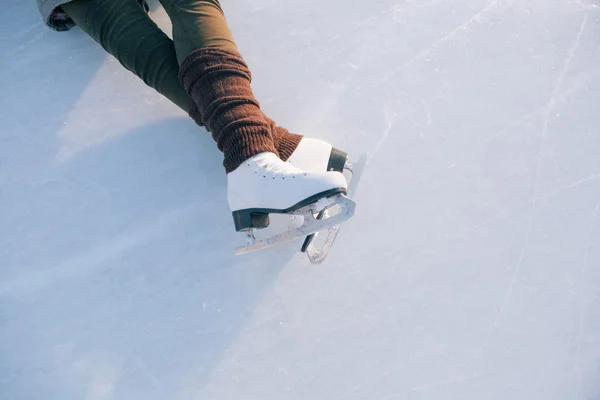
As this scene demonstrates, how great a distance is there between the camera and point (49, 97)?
1432 millimetres

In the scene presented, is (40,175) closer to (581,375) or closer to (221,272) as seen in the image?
(221,272)

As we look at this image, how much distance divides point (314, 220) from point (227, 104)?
28 cm

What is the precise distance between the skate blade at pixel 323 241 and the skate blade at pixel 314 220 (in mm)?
73

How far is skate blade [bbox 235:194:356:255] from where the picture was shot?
1090 millimetres

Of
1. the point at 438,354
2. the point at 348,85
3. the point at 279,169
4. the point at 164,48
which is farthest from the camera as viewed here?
the point at 348,85

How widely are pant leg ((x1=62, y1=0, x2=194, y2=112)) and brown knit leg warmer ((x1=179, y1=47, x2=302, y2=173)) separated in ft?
0.28

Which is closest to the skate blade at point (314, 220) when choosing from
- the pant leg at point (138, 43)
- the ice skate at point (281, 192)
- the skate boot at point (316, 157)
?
the ice skate at point (281, 192)

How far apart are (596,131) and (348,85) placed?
661mm

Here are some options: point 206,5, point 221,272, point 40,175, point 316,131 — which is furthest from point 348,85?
point 40,175

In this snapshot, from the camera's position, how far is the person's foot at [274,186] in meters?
1.07

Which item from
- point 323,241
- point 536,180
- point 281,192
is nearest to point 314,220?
point 281,192

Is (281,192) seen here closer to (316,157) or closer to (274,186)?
(274,186)

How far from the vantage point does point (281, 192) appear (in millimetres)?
1088

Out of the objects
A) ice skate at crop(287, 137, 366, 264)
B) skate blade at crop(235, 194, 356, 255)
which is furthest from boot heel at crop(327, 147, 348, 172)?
skate blade at crop(235, 194, 356, 255)
